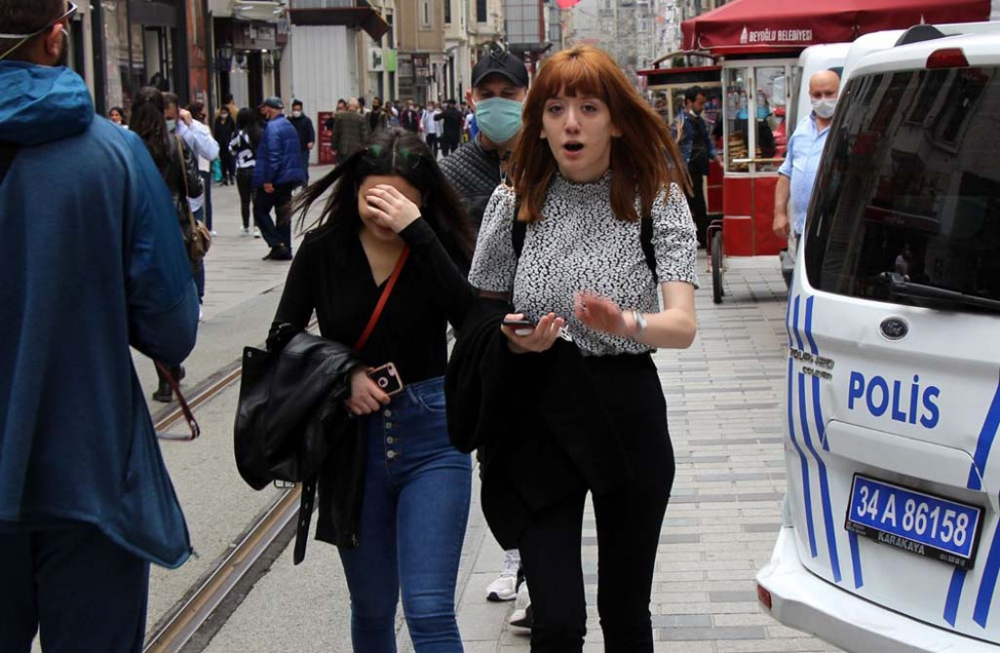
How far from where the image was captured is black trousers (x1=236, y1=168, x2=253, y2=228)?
65.6 feet

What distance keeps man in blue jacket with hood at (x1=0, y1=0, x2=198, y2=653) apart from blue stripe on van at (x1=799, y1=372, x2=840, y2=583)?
5.88 ft

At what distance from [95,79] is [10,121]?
2665 centimetres

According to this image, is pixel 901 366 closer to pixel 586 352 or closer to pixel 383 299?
pixel 586 352

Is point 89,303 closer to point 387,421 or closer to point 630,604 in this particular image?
point 387,421

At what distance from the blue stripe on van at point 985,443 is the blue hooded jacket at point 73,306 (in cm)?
186

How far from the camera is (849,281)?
3.84 metres

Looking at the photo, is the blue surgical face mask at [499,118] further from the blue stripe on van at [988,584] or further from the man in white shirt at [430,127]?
the man in white shirt at [430,127]

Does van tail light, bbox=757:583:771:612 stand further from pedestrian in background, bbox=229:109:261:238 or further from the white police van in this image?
pedestrian in background, bbox=229:109:261:238

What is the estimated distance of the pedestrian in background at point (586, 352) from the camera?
10.8ft

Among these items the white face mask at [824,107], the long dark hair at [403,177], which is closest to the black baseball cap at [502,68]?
the long dark hair at [403,177]

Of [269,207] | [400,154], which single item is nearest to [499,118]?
[400,154]

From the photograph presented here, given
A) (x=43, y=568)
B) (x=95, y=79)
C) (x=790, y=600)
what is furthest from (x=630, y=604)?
(x=95, y=79)

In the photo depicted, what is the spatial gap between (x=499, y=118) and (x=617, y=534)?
1659 millimetres

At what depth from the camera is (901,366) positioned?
3.57 metres
